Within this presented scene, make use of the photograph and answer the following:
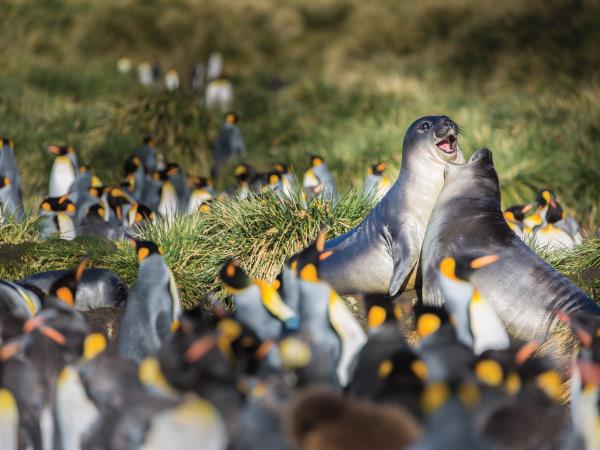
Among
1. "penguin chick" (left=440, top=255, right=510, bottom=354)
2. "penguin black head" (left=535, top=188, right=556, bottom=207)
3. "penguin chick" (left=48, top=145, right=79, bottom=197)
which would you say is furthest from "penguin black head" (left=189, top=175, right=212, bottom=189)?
"penguin chick" (left=440, top=255, right=510, bottom=354)

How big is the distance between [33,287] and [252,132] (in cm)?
926

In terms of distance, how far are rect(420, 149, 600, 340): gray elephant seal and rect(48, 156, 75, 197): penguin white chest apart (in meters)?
6.49

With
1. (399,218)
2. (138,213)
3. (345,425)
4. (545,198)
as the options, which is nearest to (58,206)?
(138,213)

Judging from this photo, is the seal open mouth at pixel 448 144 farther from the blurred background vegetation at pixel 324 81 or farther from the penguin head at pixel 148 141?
the penguin head at pixel 148 141

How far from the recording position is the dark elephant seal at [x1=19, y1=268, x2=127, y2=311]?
610 cm

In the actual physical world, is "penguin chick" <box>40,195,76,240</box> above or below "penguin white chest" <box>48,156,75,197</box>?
above

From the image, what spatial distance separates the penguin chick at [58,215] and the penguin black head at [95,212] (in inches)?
6.2

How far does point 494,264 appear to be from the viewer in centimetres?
533

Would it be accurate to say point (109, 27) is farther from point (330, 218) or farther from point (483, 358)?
point (483, 358)

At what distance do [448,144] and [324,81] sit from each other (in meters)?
10.8

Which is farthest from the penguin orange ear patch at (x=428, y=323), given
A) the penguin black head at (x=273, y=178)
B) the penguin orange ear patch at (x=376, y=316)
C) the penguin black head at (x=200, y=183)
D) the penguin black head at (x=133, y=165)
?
the penguin black head at (x=133, y=165)

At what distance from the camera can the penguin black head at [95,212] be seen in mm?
9086

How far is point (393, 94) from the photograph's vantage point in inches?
583

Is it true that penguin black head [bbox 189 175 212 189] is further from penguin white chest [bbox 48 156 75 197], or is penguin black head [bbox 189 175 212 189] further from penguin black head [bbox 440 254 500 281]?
penguin black head [bbox 440 254 500 281]
